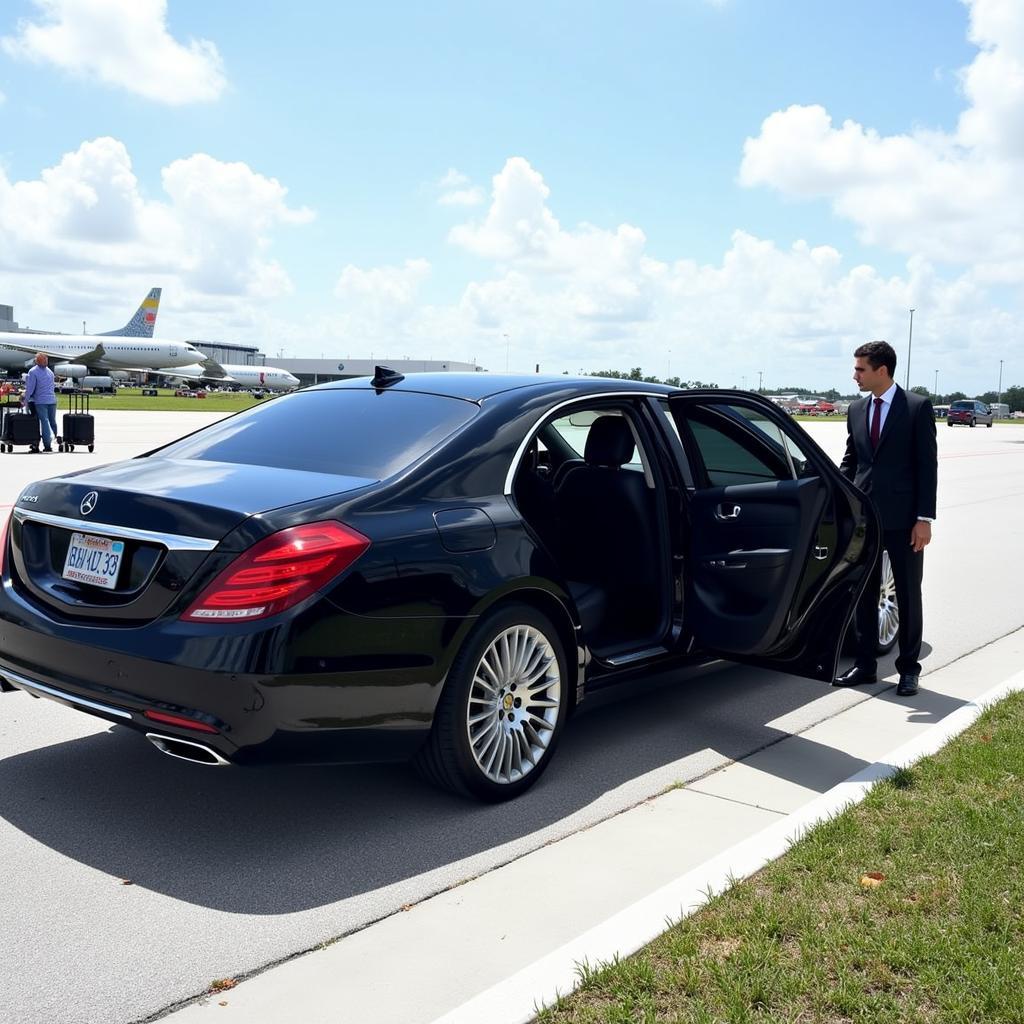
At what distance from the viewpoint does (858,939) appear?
317 centimetres

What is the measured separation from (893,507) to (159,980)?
464 cm

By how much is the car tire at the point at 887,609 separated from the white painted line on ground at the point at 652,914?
219 cm

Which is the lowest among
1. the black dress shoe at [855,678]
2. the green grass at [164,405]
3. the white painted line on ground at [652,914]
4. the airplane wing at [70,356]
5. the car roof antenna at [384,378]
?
the white painted line on ground at [652,914]

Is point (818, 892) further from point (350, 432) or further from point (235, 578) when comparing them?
point (350, 432)

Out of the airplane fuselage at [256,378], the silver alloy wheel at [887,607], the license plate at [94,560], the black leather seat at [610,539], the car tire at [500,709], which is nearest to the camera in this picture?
the license plate at [94,560]

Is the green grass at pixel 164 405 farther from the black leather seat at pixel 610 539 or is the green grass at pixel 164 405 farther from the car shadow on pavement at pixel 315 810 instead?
the car shadow on pavement at pixel 315 810

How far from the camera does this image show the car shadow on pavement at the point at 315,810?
3.71 metres

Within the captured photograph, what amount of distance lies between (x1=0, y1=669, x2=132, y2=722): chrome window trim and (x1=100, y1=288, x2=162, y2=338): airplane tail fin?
337ft

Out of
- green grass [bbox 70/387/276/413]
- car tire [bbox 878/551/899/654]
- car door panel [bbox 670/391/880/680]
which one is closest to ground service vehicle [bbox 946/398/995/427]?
green grass [bbox 70/387/276/413]

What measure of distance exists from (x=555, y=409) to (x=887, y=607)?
10.8 ft

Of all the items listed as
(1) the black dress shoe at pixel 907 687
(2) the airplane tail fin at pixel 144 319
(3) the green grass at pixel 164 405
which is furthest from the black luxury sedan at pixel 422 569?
(2) the airplane tail fin at pixel 144 319

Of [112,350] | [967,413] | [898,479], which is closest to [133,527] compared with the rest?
[898,479]

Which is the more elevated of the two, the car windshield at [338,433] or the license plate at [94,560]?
the car windshield at [338,433]

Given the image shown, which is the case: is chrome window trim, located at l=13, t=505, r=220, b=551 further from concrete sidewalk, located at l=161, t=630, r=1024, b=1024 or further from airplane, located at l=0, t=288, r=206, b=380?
airplane, located at l=0, t=288, r=206, b=380
